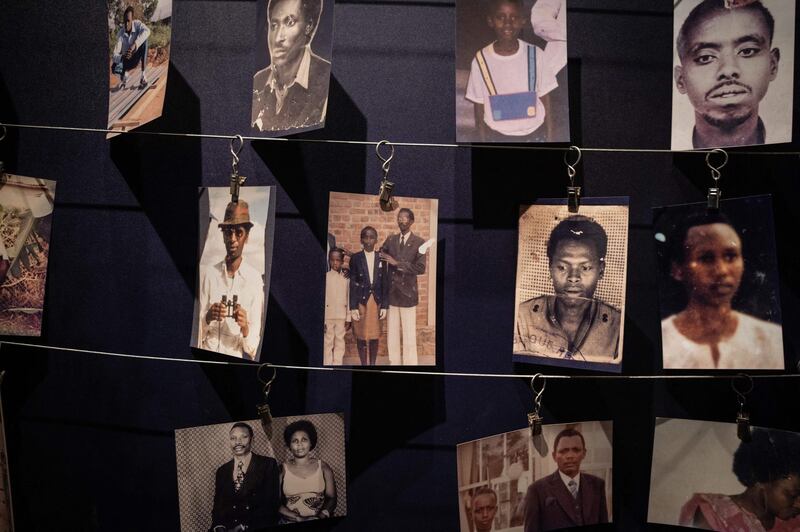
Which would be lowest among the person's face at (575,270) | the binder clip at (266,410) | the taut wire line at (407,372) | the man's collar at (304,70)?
the binder clip at (266,410)

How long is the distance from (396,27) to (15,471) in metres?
1.04

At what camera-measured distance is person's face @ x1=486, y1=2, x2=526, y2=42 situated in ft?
3.66

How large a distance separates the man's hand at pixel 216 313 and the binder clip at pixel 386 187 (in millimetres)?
316

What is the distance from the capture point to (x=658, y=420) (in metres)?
1.14

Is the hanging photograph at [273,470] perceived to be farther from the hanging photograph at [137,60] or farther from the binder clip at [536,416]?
the hanging photograph at [137,60]

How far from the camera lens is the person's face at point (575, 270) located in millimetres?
1110

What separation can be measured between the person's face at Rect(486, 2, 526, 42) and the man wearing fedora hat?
1.65ft

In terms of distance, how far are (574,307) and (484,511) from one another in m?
0.37

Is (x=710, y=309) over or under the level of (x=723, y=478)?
over

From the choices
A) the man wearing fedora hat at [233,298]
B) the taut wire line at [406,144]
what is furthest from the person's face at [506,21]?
the man wearing fedora hat at [233,298]

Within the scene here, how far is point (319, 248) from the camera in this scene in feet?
3.84

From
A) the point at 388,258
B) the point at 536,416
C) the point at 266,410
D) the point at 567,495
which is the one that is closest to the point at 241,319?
the point at 266,410

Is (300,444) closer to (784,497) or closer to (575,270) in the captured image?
(575,270)

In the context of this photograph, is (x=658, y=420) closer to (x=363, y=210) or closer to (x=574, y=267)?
(x=574, y=267)
